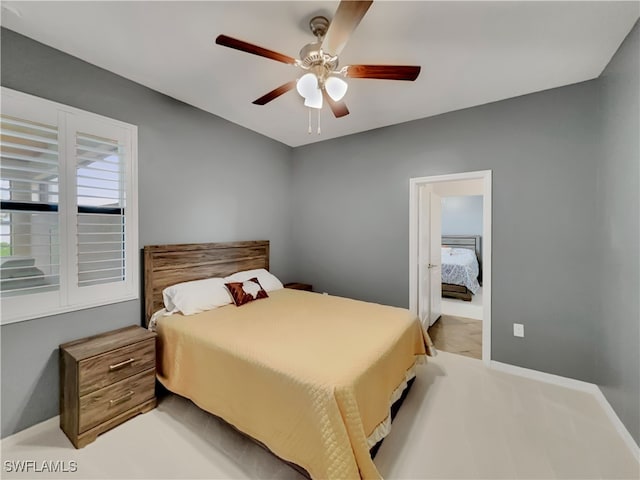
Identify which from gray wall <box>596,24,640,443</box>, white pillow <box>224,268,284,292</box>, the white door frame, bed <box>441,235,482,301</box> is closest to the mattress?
bed <box>441,235,482,301</box>

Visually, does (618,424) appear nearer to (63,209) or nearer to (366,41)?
(366,41)

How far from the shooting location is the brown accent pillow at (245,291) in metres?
2.66

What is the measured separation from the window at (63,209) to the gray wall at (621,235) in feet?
12.1

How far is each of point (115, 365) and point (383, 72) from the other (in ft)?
8.75

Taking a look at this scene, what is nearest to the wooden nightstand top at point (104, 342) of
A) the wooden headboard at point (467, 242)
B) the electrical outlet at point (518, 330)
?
the electrical outlet at point (518, 330)

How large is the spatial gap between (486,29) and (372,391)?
2.38 meters

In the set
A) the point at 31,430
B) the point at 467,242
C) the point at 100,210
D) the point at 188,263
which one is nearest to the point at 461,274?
the point at 467,242

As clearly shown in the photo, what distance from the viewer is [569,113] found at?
238 cm

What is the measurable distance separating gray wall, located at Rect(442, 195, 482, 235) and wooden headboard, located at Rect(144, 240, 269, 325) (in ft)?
19.4

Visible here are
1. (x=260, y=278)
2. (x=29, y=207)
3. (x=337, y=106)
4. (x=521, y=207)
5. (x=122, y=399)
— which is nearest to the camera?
(x=29, y=207)

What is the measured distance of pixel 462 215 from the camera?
23.8ft

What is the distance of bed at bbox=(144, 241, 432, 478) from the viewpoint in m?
1.31

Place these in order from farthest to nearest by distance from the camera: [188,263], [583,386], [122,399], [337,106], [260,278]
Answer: [260,278] < [188,263] < [583,386] < [337,106] < [122,399]

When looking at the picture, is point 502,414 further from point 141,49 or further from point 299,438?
point 141,49
